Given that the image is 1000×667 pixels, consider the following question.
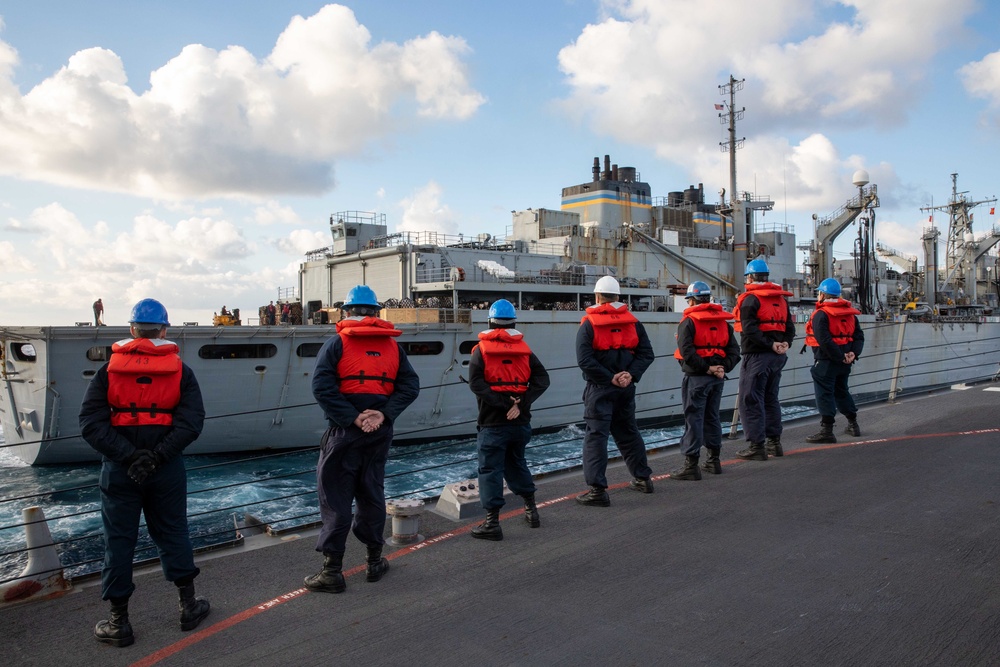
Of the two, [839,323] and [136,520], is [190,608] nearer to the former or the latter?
[136,520]

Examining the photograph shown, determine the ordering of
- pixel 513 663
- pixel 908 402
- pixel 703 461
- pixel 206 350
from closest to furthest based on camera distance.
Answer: pixel 513 663 → pixel 703 461 → pixel 908 402 → pixel 206 350

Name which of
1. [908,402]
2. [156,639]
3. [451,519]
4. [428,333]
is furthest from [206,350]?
[908,402]

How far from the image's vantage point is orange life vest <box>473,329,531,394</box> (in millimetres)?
4609

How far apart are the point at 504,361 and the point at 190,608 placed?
7.67 feet

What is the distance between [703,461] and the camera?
6.63 meters

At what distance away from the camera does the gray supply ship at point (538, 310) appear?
13867 millimetres

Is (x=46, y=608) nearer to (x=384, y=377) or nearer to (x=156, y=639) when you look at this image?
(x=156, y=639)

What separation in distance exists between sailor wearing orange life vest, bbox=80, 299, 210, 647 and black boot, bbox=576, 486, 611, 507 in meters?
2.79

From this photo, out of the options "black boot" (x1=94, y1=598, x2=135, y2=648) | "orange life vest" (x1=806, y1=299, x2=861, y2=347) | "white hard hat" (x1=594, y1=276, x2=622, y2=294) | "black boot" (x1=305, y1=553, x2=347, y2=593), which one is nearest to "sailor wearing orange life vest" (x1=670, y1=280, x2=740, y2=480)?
"white hard hat" (x1=594, y1=276, x2=622, y2=294)

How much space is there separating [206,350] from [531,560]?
1207cm

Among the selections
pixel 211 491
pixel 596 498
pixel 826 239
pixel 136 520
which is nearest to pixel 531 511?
pixel 596 498

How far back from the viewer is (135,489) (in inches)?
132

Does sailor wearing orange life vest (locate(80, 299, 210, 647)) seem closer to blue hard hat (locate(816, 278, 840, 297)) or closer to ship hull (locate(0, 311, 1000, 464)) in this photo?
blue hard hat (locate(816, 278, 840, 297))

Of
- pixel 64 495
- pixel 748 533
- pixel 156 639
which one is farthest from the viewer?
pixel 64 495
